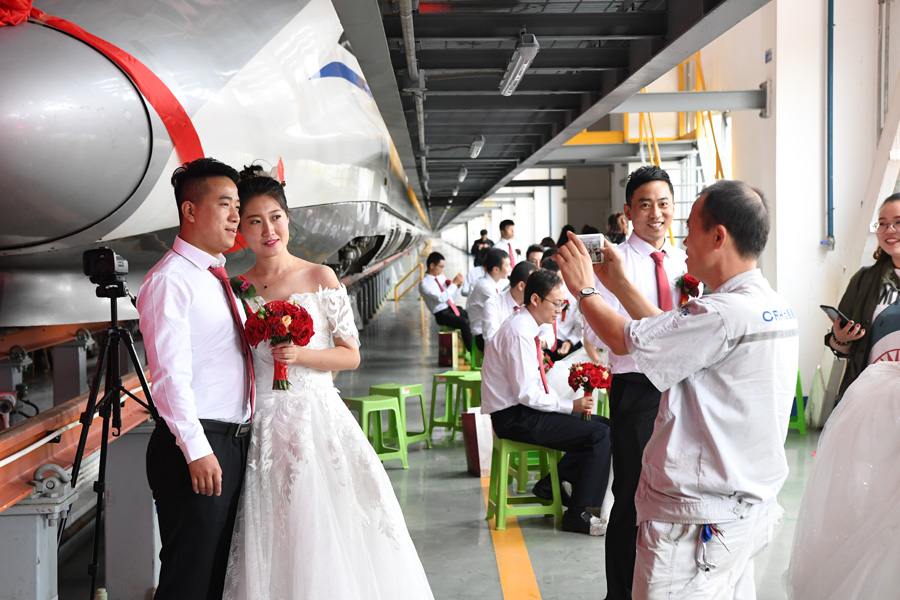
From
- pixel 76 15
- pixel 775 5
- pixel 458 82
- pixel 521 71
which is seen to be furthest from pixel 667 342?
pixel 775 5

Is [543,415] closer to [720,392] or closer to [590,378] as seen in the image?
[590,378]

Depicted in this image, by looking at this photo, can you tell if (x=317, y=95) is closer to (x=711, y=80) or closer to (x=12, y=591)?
(x=12, y=591)

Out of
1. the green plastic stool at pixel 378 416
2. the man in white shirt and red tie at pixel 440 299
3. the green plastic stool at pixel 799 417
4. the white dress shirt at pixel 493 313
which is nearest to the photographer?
the green plastic stool at pixel 378 416

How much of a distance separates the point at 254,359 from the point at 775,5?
608 centimetres

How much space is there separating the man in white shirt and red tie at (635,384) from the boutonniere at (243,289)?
126cm

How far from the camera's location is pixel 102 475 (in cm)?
261

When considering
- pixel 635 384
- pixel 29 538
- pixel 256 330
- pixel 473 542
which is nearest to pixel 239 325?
pixel 256 330

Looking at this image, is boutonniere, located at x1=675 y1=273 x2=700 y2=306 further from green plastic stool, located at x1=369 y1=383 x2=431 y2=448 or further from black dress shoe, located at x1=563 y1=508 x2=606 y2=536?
green plastic stool, located at x1=369 y1=383 x2=431 y2=448

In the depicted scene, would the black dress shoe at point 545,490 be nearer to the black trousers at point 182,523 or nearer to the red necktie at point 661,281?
the red necktie at point 661,281

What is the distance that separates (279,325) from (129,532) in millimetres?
1405

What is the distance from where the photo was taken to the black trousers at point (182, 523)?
228 cm

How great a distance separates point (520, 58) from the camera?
4203 mm

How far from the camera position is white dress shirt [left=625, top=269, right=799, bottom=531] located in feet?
6.40

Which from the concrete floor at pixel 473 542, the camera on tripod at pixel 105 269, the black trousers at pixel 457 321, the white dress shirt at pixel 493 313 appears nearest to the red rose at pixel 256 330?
the camera on tripod at pixel 105 269
